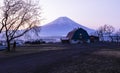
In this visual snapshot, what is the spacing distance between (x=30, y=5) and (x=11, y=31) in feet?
19.9

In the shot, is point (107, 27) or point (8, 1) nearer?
point (8, 1)

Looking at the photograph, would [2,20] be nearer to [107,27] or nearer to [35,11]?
[35,11]

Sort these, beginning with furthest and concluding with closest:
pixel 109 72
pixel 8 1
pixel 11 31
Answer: pixel 11 31 → pixel 8 1 → pixel 109 72

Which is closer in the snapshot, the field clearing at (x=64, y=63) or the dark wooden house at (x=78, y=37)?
the field clearing at (x=64, y=63)

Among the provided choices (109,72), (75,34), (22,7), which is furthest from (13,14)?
(75,34)

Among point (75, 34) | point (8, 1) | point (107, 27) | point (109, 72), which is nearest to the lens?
point (109, 72)

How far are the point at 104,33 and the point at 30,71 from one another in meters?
135

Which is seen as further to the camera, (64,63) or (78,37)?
(78,37)

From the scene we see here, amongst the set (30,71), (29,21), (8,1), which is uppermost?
(8,1)

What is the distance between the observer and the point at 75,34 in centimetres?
13562

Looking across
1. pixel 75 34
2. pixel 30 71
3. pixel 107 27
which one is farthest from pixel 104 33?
pixel 30 71

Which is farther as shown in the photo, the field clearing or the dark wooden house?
the dark wooden house

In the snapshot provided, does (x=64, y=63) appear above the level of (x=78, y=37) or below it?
below

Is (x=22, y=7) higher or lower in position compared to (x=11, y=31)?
higher
